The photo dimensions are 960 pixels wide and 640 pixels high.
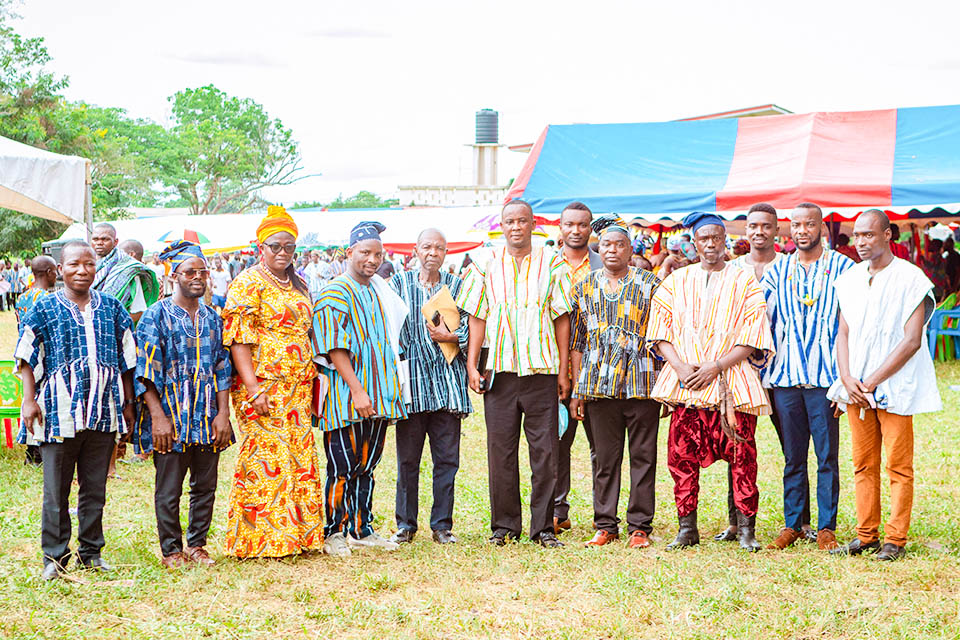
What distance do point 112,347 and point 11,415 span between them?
373cm

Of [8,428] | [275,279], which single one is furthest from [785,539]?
[8,428]

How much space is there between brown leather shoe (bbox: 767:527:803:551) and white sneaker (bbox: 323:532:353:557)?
2.32 metres

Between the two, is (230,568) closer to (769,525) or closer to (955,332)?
(769,525)

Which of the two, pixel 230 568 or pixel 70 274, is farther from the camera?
pixel 230 568

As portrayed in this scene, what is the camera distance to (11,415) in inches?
318

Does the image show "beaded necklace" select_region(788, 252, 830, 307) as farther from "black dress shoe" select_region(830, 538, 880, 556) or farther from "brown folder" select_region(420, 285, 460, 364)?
"brown folder" select_region(420, 285, 460, 364)

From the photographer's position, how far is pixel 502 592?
484cm

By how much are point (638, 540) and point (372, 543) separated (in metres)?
1.49

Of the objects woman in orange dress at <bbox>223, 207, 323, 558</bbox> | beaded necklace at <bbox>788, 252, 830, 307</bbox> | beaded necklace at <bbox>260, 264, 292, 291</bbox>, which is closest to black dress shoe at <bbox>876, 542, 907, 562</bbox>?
beaded necklace at <bbox>788, 252, 830, 307</bbox>

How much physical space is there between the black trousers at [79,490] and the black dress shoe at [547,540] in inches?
92.4

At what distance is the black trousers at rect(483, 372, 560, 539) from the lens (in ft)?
Result: 18.4

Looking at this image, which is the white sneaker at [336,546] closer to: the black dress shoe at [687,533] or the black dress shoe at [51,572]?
the black dress shoe at [51,572]

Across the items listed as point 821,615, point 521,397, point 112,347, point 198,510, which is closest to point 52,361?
point 112,347

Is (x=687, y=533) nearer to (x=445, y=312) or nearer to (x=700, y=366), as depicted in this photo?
(x=700, y=366)
